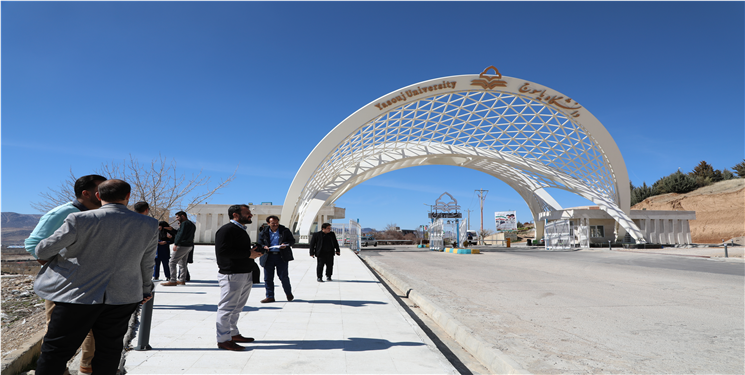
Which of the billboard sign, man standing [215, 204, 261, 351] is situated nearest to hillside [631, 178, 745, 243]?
the billboard sign

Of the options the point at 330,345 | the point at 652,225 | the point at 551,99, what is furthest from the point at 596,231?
the point at 330,345

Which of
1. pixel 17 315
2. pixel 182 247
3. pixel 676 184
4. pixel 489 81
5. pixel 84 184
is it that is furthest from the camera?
pixel 676 184

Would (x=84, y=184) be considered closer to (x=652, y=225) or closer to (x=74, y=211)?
(x=74, y=211)

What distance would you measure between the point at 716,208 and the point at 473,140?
114 ft

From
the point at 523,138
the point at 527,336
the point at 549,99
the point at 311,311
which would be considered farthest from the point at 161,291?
the point at 523,138

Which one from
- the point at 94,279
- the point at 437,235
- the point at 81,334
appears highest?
the point at 94,279

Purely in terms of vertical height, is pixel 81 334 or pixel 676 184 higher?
pixel 676 184

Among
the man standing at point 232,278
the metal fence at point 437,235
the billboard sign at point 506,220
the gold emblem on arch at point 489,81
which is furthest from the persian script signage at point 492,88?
the billboard sign at point 506,220

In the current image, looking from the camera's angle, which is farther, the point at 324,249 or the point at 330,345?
the point at 324,249

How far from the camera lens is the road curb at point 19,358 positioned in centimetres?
374

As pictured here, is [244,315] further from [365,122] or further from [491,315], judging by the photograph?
[365,122]

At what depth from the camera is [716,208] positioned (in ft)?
159

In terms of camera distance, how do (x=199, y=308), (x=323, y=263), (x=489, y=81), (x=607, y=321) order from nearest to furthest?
(x=607, y=321)
(x=199, y=308)
(x=323, y=263)
(x=489, y=81)

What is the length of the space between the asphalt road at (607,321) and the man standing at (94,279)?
368cm
